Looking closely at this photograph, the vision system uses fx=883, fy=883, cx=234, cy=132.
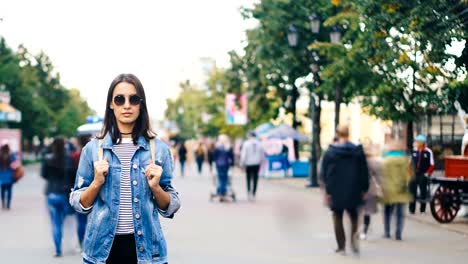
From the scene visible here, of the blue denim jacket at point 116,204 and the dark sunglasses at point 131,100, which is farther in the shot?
the dark sunglasses at point 131,100

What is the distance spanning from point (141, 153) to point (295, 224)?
41.2 ft

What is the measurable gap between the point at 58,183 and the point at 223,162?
1090cm

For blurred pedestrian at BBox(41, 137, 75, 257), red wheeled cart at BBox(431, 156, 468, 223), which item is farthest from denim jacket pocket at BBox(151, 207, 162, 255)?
red wheeled cart at BBox(431, 156, 468, 223)

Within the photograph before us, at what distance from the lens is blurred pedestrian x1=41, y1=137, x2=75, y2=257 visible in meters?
11.7

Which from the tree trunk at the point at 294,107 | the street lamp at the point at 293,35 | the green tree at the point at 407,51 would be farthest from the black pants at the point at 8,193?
the tree trunk at the point at 294,107

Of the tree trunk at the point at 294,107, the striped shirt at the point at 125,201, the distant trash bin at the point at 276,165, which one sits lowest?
the distant trash bin at the point at 276,165

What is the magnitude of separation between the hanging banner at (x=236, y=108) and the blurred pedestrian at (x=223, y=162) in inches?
1017

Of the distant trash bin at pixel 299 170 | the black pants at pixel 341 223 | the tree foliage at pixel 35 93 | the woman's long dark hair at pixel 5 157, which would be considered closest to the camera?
the black pants at pixel 341 223

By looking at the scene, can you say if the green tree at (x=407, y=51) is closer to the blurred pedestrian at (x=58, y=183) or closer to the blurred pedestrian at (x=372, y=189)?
the blurred pedestrian at (x=372, y=189)

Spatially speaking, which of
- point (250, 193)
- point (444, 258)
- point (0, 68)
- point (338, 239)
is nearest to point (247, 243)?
point (338, 239)

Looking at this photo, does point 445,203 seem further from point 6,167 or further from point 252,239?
point 6,167

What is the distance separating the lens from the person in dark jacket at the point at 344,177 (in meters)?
11.1

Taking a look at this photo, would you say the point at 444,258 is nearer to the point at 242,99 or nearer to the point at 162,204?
the point at 162,204

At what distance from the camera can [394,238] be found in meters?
13.9
